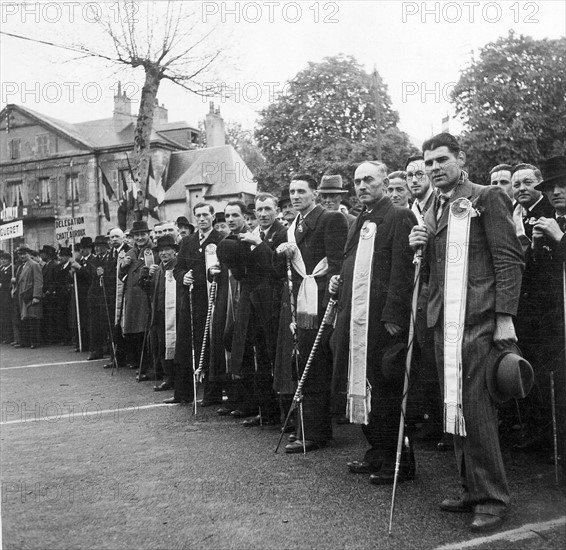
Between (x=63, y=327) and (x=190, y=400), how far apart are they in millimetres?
8657

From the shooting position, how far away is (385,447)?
15.7 ft

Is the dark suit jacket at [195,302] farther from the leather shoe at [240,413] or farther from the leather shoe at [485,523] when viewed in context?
the leather shoe at [485,523]

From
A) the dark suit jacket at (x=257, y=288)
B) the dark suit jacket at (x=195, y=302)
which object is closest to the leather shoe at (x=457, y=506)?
the dark suit jacket at (x=257, y=288)

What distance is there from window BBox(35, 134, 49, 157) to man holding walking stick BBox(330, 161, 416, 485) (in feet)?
147

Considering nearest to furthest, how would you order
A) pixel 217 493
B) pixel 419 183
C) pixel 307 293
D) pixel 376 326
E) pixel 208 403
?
pixel 217 493 → pixel 376 326 → pixel 307 293 → pixel 419 183 → pixel 208 403

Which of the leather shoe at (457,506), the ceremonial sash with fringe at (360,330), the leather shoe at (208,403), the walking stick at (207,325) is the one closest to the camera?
the leather shoe at (457,506)

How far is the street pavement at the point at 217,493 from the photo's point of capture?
12.2 feet

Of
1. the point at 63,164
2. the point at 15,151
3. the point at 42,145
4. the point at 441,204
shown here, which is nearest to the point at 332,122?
the point at 441,204

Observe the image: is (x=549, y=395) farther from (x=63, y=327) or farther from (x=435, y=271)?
(x=63, y=327)

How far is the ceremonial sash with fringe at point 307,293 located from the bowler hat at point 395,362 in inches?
50.8

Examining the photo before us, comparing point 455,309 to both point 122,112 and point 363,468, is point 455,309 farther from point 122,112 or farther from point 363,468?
point 122,112

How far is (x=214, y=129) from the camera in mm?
49906

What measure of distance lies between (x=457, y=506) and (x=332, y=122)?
21.0 m

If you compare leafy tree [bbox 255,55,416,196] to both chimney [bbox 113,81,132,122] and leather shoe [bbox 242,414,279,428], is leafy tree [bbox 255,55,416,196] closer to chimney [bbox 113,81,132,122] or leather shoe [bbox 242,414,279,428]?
leather shoe [bbox 242,414,279,428]
